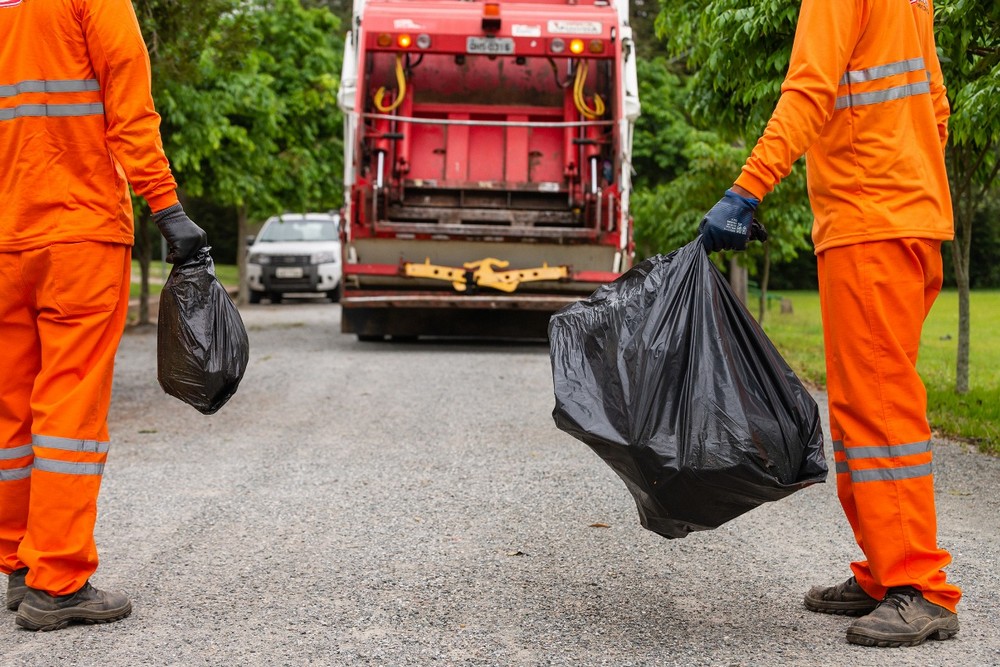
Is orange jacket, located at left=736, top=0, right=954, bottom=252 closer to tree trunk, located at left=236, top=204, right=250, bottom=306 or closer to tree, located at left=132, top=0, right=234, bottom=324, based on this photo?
tree, located at left=132, top=0, right=234, bottom=324

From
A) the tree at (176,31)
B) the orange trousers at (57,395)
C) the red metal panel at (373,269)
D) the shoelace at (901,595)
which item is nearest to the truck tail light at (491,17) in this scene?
the red metal panel at (373,269)

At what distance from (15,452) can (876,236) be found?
2.38 meters

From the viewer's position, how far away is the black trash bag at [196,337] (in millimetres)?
3676

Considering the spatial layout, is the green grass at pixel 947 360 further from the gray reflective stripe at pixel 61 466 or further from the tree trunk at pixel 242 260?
the tree trunk at pixel 242 260

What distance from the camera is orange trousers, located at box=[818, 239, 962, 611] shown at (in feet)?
10.7

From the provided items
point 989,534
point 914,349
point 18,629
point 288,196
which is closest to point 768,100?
point 989,534

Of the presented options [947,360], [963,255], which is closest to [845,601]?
[963,255]

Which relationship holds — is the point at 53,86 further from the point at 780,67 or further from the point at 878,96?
the point at 780,67

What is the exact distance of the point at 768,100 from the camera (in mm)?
6973

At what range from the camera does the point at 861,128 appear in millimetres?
3395

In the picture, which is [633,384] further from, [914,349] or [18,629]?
[18,629]

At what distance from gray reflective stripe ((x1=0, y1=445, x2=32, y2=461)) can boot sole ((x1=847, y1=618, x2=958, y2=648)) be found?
7.36ft

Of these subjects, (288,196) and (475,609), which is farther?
(288,196)

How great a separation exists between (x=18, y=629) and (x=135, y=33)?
5.29ft
